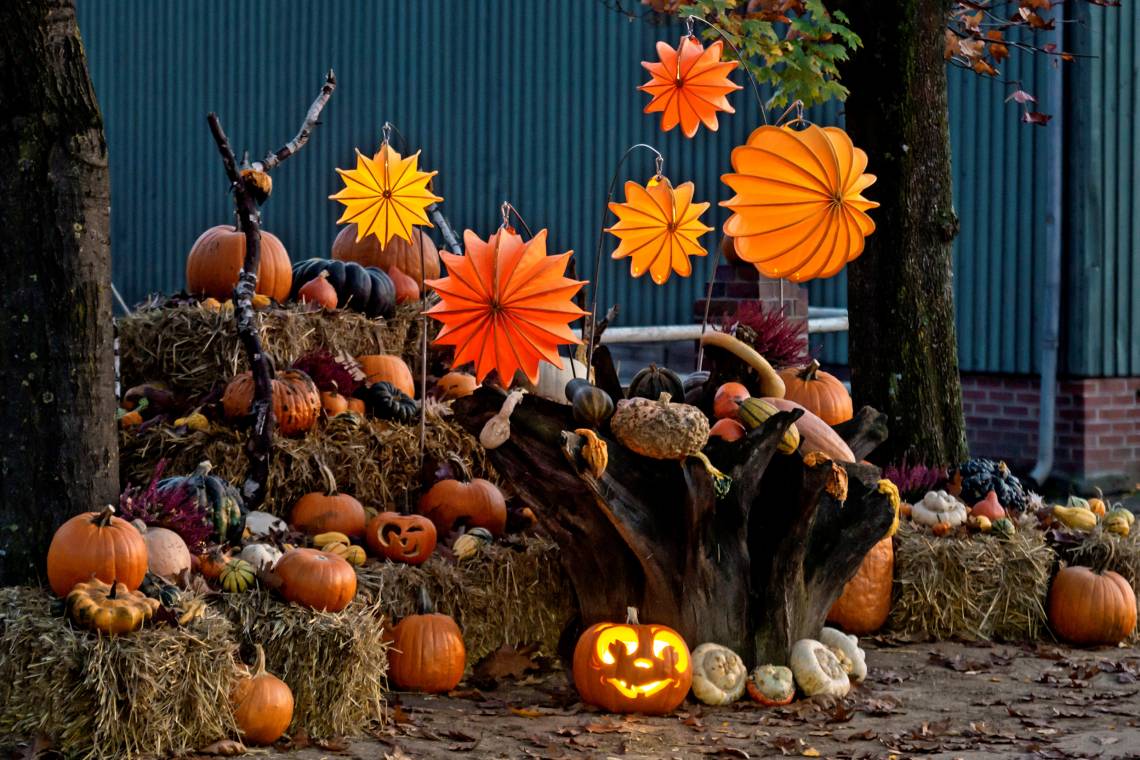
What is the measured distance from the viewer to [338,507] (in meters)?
6.49

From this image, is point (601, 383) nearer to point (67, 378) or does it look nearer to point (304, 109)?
point (67, 378)

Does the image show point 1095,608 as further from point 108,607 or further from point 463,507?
point 108,607

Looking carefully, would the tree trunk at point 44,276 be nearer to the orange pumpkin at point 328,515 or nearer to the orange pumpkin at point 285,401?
the orange pumpkin at point 328,515

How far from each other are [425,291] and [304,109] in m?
9.14

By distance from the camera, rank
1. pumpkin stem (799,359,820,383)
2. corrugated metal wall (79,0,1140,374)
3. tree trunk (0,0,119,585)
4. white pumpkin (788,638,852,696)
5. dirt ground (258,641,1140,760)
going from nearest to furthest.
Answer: dirt ground (258,641,1140,760) → tree trunk (0,0,119,585) → white pumpkin (788,638,852,696) → pumpkin stem (799,359,820,383) → corrugated metal wall (79,0,1140,374)

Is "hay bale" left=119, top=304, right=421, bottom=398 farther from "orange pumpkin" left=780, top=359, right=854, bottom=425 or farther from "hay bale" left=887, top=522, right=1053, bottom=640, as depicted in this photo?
"hay bale" left=887, top=522, right=1053, bottom=640

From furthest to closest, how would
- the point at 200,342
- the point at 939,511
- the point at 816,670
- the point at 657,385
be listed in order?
the point at 200,342
the point at 939,511
the point at 657,385
the point at 816,670

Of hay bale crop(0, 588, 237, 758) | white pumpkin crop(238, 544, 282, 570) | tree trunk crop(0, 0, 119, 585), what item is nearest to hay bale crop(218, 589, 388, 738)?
white pumpkin crop(238, 544, 282, 570)

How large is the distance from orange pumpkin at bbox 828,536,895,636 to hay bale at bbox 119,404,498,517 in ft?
6.23

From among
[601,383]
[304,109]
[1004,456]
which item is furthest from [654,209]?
[304,109]

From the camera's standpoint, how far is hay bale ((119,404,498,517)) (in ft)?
21.9

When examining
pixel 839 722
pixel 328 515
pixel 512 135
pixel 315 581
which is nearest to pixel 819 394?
pixel 839 722

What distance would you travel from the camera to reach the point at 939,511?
7082mm

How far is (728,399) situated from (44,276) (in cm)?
290
